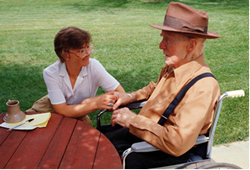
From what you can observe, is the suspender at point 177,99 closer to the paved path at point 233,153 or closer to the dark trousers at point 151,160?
the dark trousers at point 151,160

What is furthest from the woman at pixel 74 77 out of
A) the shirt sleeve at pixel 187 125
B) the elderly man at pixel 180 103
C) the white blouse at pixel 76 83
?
the shirt sleeve at pixel 187 125

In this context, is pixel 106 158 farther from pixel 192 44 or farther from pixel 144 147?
pixel 192 44

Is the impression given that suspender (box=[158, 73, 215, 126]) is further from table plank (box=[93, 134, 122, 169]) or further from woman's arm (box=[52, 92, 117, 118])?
woman's arm (box=[52, 92, 117, 118])

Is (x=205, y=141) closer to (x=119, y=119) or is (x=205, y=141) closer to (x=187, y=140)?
(x=187, y=140)

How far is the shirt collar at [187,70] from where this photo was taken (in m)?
2.45

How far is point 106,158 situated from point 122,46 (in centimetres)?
713

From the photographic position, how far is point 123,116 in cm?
274

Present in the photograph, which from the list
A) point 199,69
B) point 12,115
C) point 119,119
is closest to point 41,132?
point 12,115

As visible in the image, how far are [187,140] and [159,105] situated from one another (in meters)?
0.45

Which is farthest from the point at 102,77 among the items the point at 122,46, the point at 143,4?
the point at 143,4

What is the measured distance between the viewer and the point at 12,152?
2.23 m

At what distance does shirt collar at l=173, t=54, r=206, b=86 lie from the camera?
Result: 2.45m

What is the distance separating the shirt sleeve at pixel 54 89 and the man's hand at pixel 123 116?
0.58 m

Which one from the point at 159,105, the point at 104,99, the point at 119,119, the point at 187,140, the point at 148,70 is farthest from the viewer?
the point at 148,70
